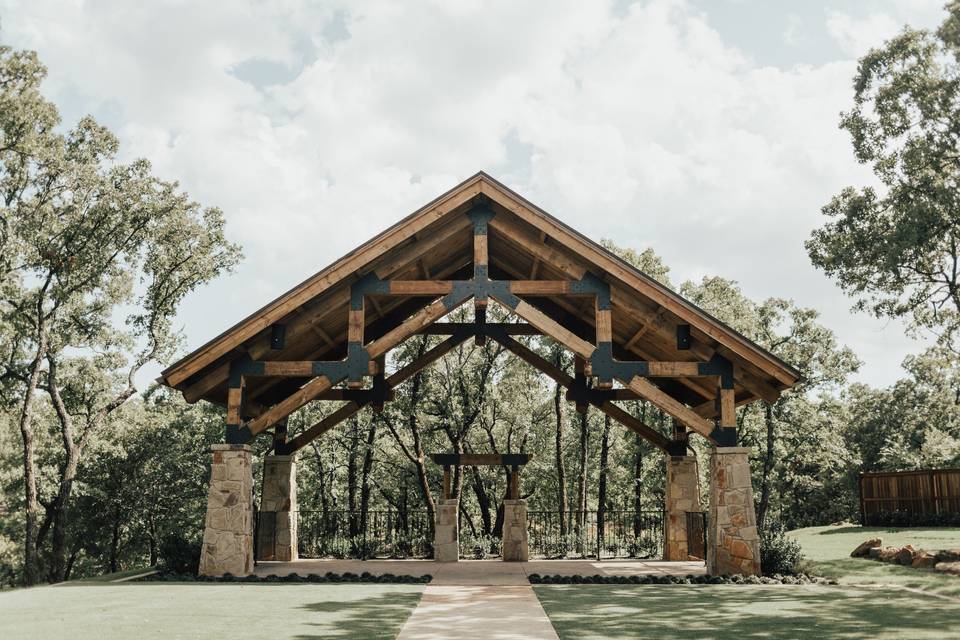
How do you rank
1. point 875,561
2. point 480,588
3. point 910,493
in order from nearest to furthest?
point 480,588 → point 875,561 → point 910,493

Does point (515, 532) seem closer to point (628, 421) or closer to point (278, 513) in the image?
point (628, 421)

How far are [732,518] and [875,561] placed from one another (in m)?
4.33

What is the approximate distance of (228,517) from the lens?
1212 cm

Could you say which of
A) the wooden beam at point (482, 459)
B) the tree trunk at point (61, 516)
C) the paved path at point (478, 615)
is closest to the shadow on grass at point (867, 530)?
the wooden beam at point (482, 459)

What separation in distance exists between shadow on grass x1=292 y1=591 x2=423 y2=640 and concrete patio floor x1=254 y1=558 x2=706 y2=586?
197 cm

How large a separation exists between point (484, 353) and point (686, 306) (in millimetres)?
16330

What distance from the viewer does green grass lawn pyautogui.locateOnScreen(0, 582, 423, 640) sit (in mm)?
6996

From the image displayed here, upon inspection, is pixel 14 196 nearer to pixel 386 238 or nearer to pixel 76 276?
pixel 76 276

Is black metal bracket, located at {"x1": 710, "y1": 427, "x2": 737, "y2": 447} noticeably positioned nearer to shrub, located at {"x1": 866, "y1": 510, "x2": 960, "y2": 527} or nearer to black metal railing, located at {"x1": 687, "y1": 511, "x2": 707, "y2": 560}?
black metal railing, located at {"x1": 687, "y1": 511, "x2": 707, "y2": 560}

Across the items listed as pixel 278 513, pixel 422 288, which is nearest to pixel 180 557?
pixel 278 513

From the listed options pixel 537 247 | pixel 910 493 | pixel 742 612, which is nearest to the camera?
pixel 742 612

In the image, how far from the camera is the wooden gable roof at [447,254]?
11883 mm

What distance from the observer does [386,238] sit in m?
12.2

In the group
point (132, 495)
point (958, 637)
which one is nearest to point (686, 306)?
point (958, 637)
